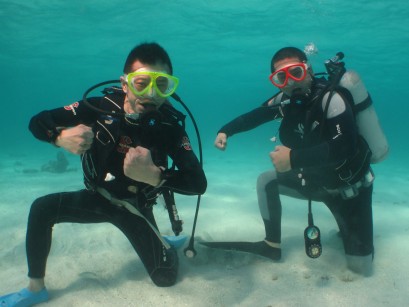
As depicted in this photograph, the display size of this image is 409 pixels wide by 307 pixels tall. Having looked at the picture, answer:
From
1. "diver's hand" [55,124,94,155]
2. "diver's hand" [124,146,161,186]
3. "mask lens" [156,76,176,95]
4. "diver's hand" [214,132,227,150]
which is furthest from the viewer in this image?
"diver's hand" [214,132,227,150]

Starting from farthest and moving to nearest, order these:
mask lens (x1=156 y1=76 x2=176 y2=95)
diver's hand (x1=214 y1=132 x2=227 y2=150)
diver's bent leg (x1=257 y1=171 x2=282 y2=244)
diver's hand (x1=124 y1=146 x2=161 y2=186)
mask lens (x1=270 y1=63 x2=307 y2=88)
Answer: diver's bent leg (x1=257 y1=171 x2=282 y2=244) → diver's hand (x1=214 y1=132 x2=227 y2=150) → mask lens (x1=270 y1=63 x2=307 y2=88) → mask lens (x1=156 y1=76 x2=176 y2=95) → diver's hand (x1=124 y1=146 x2=161 y2=186)

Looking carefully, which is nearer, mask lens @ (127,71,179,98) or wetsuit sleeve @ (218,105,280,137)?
mask lens @ (127,71,179,98)

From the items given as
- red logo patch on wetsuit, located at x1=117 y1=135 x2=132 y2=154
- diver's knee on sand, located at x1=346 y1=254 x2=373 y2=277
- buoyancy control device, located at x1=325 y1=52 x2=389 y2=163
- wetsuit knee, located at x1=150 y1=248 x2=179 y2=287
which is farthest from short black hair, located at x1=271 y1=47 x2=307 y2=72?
wetsuit knee, located at x1=150 y1=248 x2=179 y2=287

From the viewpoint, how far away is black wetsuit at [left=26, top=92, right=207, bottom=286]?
353 centimetres

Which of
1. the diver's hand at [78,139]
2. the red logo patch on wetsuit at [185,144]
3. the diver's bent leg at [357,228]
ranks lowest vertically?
the diver's bent leg at [357,228]

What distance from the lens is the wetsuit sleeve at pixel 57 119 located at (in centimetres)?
343

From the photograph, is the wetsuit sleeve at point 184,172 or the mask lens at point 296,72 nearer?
the wetsuit sleeve at point 184,172

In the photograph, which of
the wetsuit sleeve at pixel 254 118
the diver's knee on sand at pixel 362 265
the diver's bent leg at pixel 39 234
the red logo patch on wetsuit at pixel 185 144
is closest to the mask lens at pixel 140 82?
the red logo patch on wetsuit at pixel 185 144

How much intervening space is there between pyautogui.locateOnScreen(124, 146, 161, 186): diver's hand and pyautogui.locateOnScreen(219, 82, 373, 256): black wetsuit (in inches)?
66.9

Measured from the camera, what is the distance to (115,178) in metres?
3.91

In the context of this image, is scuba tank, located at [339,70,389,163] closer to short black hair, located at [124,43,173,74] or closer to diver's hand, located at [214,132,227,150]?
diver's hand, located at [214,132,227,150]

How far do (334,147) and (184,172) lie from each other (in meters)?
1.85

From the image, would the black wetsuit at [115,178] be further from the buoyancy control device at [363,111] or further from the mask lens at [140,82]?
the buoyancy control device at [363,111]

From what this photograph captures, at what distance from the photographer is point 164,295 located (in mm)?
3918
